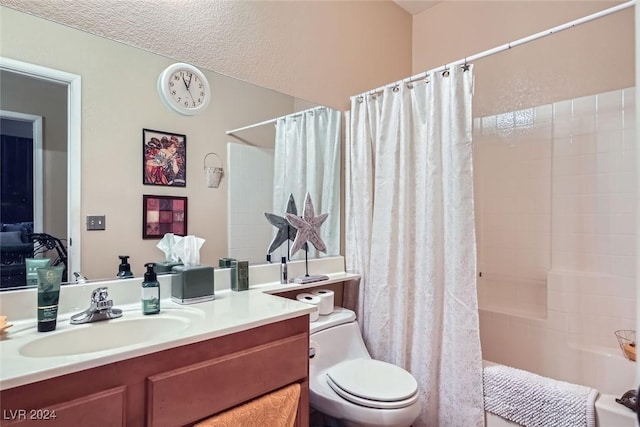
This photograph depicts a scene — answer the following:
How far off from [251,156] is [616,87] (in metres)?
2.07

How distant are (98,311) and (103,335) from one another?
8 cm

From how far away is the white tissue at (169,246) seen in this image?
145 cm

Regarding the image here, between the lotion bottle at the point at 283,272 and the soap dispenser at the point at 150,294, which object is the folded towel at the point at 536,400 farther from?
the soap dispenser at the point at 150,294

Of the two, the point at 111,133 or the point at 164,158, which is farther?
the point at 164,158

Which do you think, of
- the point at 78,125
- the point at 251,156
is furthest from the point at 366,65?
the point at 78,125

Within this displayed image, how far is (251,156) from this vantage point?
1752 millimetres

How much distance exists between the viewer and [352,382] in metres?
1.50

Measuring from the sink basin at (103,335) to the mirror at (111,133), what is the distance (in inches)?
10.1

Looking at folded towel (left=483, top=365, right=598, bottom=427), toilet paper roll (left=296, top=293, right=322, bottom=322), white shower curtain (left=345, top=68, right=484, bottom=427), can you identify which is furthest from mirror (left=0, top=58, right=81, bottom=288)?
folded towel (left=483, top=365, right=598, bottom=427)

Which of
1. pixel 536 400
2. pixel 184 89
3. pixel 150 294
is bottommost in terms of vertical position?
pixel 536 400

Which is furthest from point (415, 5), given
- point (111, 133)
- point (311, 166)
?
point (111, 133)

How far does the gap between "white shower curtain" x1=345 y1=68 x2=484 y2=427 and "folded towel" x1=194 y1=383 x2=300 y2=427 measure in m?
0.81

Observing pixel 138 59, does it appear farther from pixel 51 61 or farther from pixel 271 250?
pixel 271 250

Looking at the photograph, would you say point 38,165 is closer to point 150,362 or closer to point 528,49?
point 150,362
